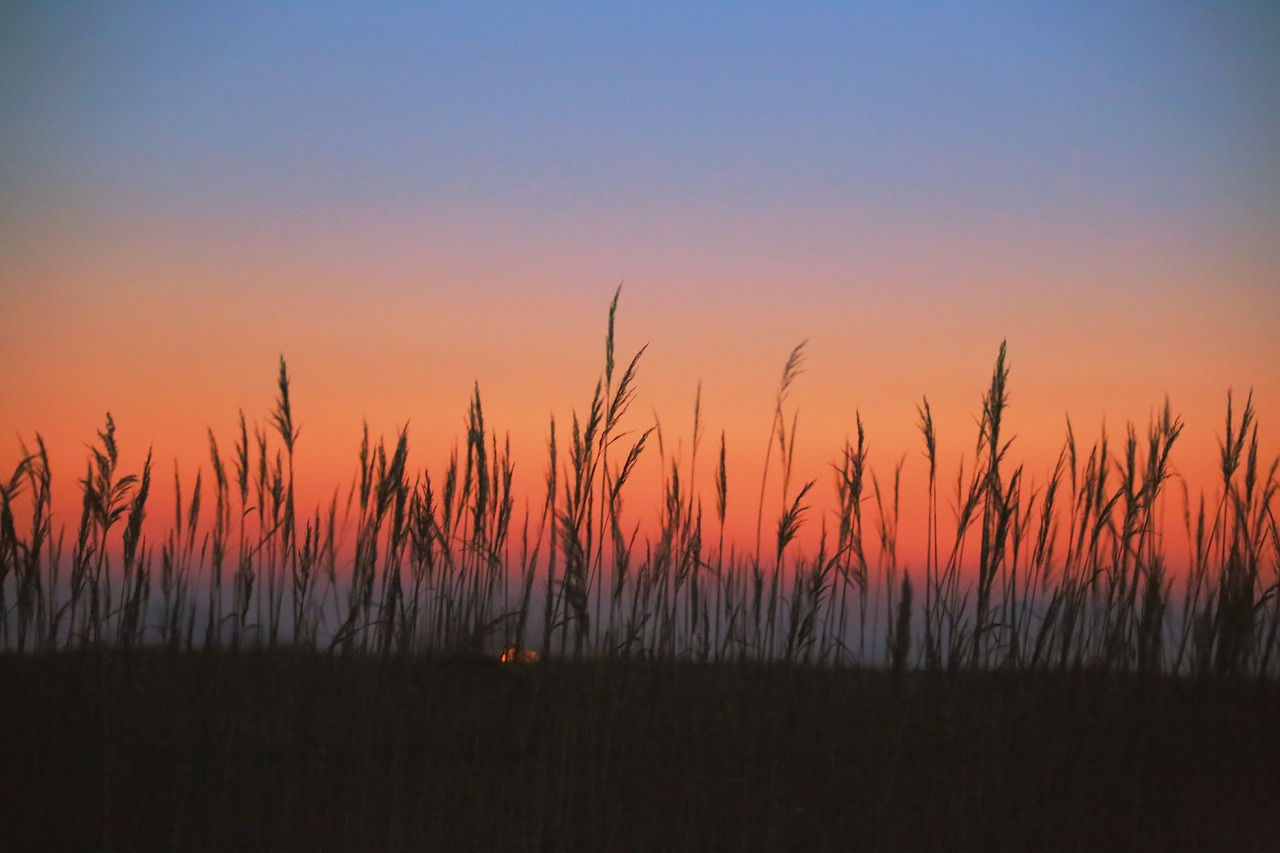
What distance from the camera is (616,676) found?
2920mm

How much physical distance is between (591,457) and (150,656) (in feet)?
5.07

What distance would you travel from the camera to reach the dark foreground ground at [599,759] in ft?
8.04

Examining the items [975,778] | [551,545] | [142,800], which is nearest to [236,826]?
[142,800]

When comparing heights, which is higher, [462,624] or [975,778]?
[462,624]

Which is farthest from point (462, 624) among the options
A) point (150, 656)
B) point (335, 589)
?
point (150, 656)

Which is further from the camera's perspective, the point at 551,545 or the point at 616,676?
the point at 551,545

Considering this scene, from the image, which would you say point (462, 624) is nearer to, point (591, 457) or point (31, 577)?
point (591, 457)

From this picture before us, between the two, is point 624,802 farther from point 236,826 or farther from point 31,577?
point 31,577

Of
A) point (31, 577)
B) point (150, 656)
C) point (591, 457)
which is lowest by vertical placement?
point (150, 656)

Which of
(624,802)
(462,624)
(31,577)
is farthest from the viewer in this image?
(462,624)

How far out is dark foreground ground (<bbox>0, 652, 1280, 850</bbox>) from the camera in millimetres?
2449

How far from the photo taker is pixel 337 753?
8.70 feet

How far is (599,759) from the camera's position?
2713 mm

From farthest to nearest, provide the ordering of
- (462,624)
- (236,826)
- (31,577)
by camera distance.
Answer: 1. (462,624)
2. (31,577)
3. (236,826)
